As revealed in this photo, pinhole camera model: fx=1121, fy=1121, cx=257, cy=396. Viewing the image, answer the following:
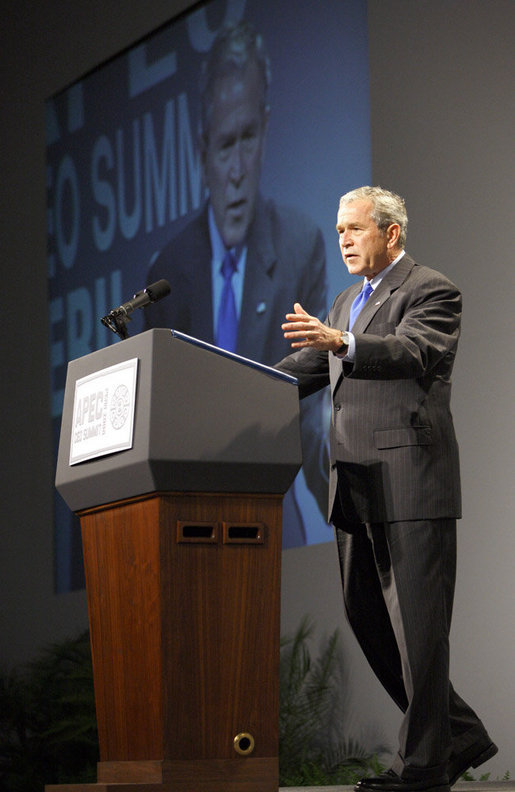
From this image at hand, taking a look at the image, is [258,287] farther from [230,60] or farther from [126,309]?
[126,309]

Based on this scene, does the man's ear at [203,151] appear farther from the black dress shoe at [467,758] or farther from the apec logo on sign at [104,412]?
the black dress shoe at [467,758]

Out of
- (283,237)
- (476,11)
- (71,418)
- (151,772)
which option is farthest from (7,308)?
(151,772)

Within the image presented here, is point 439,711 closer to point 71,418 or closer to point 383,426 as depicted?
point 383,426

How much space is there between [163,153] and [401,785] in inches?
160

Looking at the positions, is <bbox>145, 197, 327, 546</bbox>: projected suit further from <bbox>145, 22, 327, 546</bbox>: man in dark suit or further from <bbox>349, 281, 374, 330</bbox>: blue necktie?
<bbox>349, 281, 374, 330</bbox>: blue necktie

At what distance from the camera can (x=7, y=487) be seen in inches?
267

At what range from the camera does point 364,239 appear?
110 inches

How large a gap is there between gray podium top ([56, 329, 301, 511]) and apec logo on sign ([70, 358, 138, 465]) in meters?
0.02

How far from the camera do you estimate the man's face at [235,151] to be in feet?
17.1

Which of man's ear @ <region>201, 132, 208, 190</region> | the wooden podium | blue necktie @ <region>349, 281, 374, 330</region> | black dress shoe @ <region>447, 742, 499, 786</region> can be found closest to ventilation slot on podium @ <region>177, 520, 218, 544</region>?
the wooden podium

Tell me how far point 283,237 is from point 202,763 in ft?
10.5

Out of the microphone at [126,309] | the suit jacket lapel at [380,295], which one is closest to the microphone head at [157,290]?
the microphone at [126,309]

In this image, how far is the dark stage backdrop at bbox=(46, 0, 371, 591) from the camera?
4.74 metres

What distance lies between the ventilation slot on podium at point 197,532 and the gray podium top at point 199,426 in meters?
0.07
